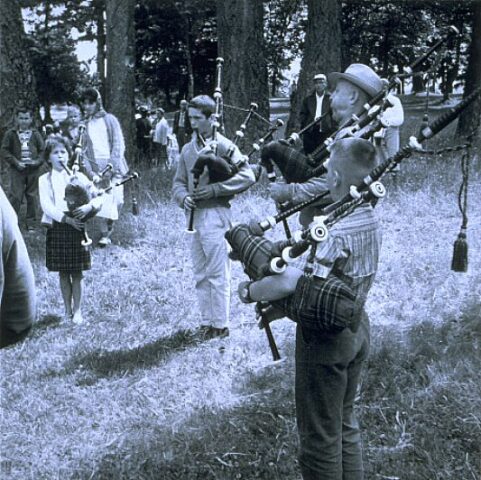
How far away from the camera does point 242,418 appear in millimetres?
4414

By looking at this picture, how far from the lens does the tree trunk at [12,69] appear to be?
10.7m

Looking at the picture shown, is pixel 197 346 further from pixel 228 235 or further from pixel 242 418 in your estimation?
pixel 228 235

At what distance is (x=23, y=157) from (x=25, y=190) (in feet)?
1.74

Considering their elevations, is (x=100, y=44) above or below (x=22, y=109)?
above

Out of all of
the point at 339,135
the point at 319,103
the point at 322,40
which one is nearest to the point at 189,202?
the point at 339,135

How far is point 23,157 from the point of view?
11008 mm

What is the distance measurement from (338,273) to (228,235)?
0.51m

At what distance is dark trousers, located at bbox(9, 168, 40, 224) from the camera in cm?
1089

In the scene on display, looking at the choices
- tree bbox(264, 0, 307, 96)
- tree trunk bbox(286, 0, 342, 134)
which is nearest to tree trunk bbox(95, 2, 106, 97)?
tree bbox(264, 0, 307, 96)

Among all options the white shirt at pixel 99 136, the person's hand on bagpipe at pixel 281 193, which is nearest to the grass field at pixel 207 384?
the person's hand on bagpipe at pixel 281 193

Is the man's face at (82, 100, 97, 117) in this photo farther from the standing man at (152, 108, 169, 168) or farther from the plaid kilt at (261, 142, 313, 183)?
the standing man at (152, 108, 169, 168)

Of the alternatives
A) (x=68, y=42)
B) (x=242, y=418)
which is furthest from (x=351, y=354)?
(x=68, y=42)

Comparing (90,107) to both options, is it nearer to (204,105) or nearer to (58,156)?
(58,156)

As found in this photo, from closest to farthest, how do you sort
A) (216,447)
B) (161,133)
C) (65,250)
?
(216,447) → (65,250) → (161,133)
